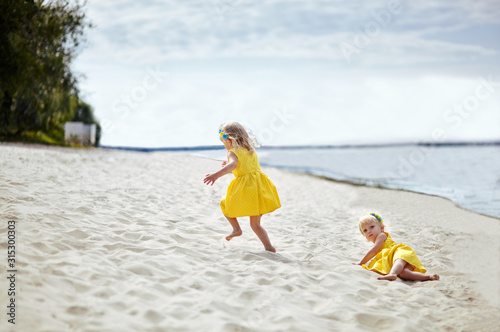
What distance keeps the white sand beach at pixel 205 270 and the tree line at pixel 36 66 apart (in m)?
11.0

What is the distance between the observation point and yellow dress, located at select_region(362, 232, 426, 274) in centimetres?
404

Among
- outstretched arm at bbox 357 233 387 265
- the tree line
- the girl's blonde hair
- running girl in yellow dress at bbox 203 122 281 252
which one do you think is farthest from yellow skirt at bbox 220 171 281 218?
the tree line

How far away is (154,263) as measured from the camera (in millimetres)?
3555

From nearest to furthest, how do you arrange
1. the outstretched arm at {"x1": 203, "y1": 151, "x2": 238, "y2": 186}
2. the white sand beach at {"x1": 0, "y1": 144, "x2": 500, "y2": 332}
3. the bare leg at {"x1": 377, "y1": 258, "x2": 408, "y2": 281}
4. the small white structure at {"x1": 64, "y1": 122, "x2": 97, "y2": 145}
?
the white sand beach at {"x1": 0, "y1": 144, "x2": 500, "y2": 332} < the bare leg at {"x1": 377, "y1": 258, "x2": 408, "y2": 281} < the outstretched arm at {"x1": 203, "y1": 151, "x2": 238, "y2": 186} < the small white structure at {"x1": 64, "y1": 122, "x2": 97, "y2": 145}

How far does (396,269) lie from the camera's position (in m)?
3.95

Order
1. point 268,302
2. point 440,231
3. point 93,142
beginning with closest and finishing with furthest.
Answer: point 268,302 → point 440,231 → point 93,142

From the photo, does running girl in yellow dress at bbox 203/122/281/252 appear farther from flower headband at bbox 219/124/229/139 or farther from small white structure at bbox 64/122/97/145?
small white structure at bbox 64/122/97/145

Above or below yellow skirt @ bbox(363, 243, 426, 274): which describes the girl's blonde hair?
above

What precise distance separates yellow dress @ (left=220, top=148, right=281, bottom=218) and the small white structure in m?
18.3

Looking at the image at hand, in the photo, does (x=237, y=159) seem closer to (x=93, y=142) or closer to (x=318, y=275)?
(x=318, y=275)

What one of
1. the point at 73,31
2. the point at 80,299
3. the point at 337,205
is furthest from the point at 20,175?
the point at 73,31

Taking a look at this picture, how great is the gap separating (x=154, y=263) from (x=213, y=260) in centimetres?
57

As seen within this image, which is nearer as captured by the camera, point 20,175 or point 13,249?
point 13,249

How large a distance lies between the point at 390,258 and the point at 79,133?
19806mm
